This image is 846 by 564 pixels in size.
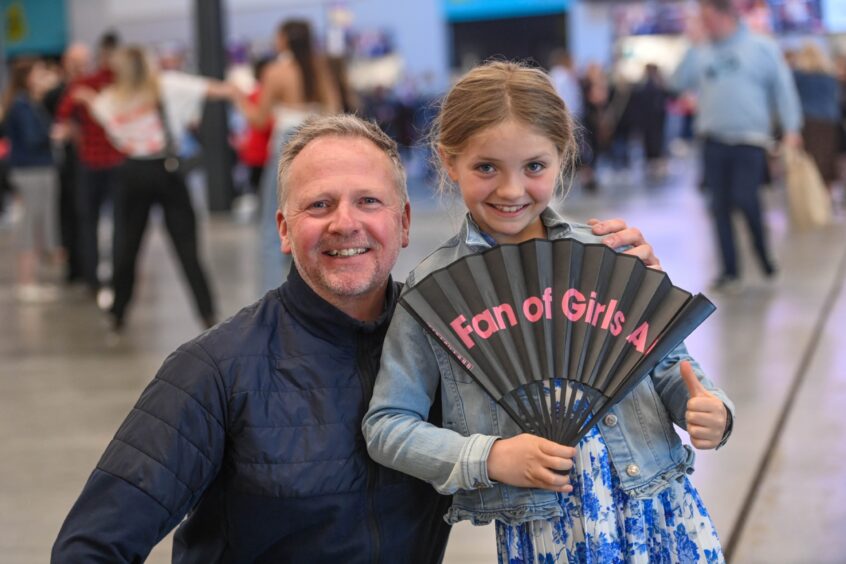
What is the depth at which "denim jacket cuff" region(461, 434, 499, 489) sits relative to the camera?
1.69 meters

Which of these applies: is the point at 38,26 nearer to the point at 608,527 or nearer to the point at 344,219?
the point at 344,219

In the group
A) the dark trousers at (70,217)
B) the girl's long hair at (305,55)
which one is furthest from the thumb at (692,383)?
the dark trousers at (70,217)

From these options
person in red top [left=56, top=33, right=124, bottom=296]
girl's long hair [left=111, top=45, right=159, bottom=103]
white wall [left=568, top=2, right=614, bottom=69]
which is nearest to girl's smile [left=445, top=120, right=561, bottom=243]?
girl's long hair [left=111, top=45, right=159, bottom=103]

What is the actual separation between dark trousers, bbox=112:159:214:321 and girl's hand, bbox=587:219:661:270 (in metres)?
4.74

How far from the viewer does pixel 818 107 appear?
41.3 ft

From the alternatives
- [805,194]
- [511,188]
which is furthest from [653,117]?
[511,188]

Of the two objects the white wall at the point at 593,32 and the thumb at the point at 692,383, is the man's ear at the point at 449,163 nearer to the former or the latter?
the thumb at the point at 692,383

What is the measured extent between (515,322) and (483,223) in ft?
0.77

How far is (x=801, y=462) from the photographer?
4020mm

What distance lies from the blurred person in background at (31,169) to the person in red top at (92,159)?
0.50 m

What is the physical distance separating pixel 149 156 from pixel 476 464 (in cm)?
510

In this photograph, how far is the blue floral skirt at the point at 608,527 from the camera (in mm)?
1775

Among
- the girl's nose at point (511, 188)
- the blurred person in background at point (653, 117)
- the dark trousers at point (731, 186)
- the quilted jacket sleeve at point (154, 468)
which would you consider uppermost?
the girl's nose at point (511, 188)

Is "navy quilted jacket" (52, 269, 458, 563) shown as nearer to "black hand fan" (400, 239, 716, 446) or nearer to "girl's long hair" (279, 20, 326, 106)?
"black hand fan" (400, 239, 716, 446)
